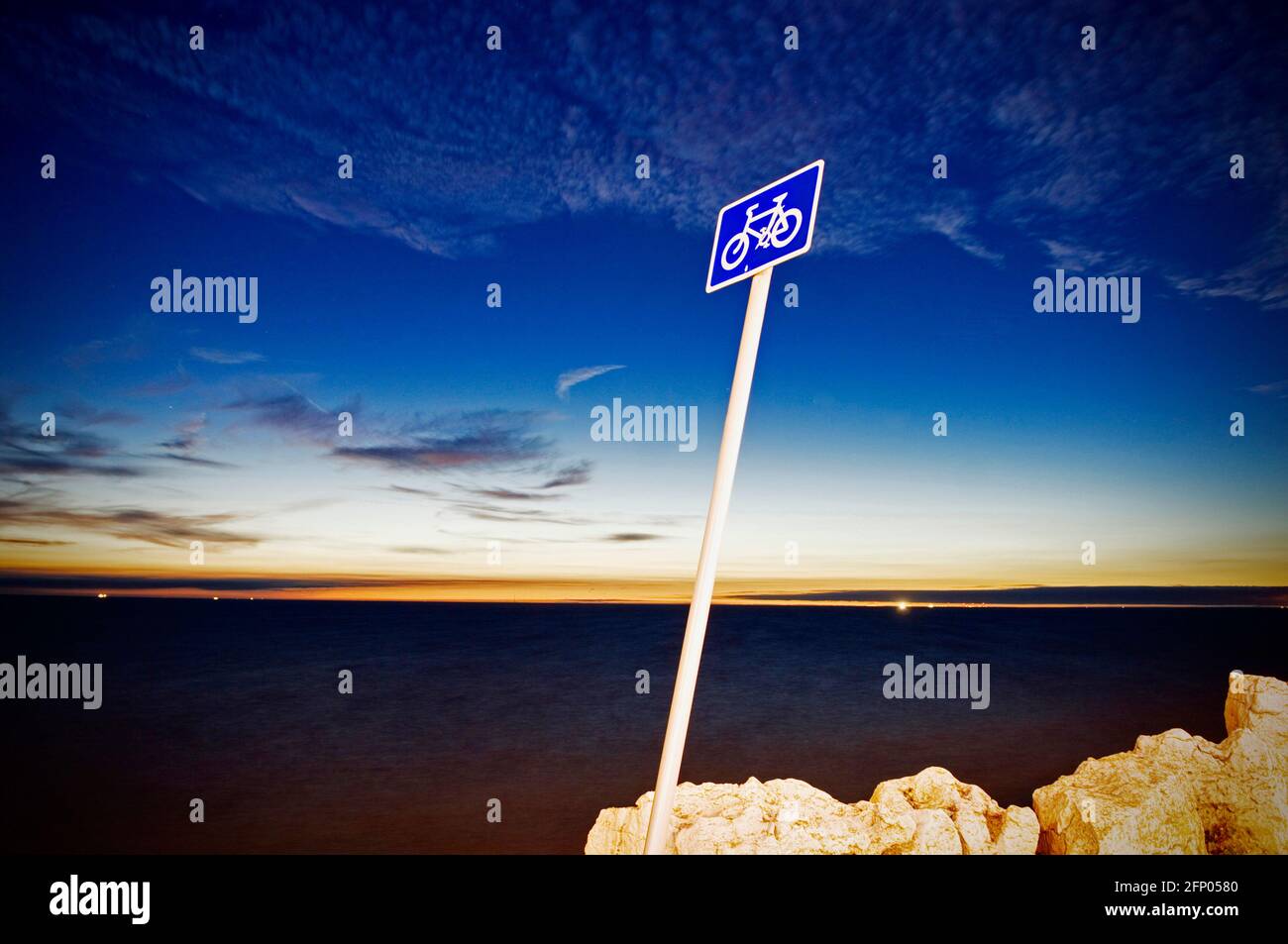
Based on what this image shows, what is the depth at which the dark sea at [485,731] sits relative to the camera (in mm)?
7852

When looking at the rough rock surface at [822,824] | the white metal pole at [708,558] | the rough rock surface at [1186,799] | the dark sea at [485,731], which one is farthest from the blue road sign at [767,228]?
the dark sea at [485,731]

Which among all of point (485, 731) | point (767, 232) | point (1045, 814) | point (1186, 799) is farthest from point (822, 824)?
point (485, 731)

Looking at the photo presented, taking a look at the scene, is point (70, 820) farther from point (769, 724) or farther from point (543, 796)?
point (769, 724)

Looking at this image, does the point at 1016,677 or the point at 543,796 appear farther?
the point at 1016,677

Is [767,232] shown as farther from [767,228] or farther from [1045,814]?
[1045,814]

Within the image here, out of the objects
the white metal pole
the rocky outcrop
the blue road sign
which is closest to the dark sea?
the rocky outcrop

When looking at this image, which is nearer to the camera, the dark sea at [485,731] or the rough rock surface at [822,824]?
the rough rock surface at [822,824]

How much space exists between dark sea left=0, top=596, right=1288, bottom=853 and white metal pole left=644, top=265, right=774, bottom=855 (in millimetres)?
4885

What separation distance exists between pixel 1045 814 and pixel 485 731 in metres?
11.9

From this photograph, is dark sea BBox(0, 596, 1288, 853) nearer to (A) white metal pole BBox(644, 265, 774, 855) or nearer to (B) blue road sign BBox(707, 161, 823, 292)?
(A) white metal pole BBox(644, 265, 774, 855)

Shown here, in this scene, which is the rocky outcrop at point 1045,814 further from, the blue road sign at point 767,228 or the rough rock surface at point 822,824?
the blue road sign at point 767,228
